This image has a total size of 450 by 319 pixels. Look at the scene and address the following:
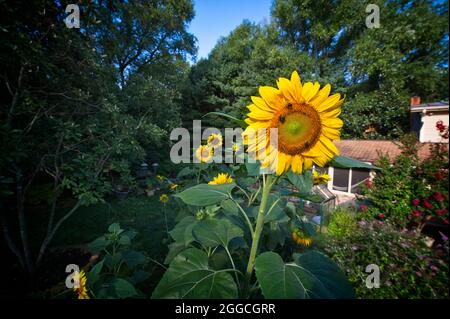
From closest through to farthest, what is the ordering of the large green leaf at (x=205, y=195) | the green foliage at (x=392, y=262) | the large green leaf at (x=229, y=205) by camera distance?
the large green leaf at (x=205, y=195), the large green leaf at (x=229, y=205), the green foliage at (x=392, y=262)

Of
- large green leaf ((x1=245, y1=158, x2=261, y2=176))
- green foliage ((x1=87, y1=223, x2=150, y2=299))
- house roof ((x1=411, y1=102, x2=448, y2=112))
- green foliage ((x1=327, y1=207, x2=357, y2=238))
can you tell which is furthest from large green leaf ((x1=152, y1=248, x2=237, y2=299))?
green foliage ((x1=327, y1=207, x2=357, y2=238))

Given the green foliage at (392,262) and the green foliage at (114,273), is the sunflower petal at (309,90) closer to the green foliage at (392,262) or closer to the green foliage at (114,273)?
the green foliage at (114,273)

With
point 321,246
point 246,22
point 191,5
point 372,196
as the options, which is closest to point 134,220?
point 321,246

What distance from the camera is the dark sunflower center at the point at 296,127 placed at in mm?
740

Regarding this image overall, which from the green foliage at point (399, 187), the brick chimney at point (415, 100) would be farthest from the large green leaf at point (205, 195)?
the brick chimney at point (415, 100)

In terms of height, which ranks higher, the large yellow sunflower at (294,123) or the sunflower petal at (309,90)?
the sunflower petal at (309,90)

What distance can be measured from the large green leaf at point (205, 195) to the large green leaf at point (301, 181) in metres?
0.28

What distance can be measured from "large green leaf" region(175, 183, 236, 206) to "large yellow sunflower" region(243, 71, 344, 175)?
0.24 metres

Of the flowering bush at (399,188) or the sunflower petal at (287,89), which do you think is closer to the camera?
the sunflower petal at (287,89)

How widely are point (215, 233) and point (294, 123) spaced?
0.57 meters

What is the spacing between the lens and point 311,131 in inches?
29.4

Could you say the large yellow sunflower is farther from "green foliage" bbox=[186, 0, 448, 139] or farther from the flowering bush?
"green foliage" bbox=[186, 0, 448, 139]
